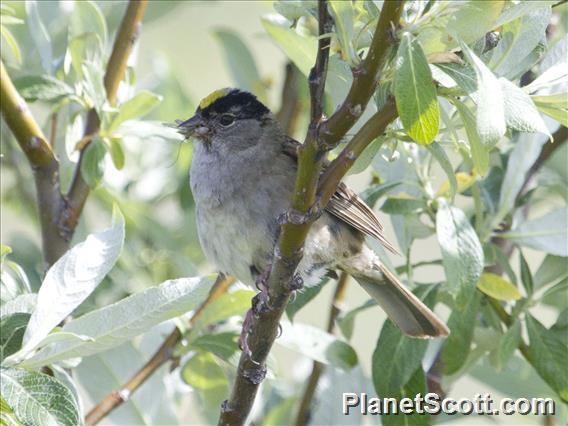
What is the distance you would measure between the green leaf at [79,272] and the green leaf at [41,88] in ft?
2.12

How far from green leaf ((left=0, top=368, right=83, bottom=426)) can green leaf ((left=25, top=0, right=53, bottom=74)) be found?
1.15 m

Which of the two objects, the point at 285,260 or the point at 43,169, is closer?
the point at 285,260

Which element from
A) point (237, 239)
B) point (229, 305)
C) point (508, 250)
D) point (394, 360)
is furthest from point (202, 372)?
point (508, 250)

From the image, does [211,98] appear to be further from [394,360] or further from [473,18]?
[473,18]

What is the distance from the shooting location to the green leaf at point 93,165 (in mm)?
2777

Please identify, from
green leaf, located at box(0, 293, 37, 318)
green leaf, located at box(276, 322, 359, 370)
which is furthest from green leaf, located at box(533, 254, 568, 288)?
green leaf, located at box(0, 293, 37, 318)

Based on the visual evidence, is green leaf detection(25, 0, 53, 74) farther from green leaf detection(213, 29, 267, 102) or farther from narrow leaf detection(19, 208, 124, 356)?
green leaf detection(213, 29, 267, 102)

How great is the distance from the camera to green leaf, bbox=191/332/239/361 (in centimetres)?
288

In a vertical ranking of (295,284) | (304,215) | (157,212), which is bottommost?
(157,212)

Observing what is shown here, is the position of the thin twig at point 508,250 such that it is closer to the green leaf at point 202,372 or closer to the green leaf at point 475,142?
the green leaf at point 202,372

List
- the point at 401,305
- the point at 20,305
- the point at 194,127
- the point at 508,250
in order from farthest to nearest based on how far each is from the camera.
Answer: the point at 194,127 → the point at 508,250 → the point at 401,305 → the point at 20,305

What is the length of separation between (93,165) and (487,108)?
4.26ft

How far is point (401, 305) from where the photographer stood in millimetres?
3141

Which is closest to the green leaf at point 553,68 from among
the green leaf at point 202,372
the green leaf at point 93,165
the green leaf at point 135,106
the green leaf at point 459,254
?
the green leaf at point 459,254
